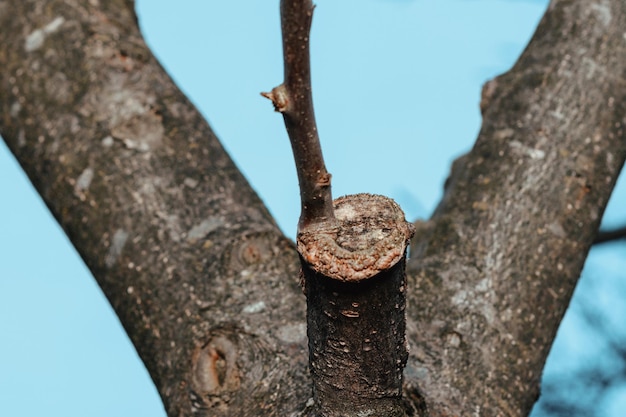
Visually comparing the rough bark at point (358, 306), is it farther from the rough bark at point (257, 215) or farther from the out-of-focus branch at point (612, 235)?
the out-of-focus branch at point (612, 235)

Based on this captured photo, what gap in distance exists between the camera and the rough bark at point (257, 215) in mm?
1406

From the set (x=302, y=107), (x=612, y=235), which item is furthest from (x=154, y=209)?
(x=612, y=235)

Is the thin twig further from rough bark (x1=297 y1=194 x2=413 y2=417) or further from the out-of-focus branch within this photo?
the out-of-focus branch

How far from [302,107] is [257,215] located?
75 cm

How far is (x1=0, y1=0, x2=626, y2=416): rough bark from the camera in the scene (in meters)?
1.41

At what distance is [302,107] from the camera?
0.89 m

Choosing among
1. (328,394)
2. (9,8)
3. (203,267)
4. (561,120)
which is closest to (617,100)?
(561,120)

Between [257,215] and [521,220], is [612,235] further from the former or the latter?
[257,215]

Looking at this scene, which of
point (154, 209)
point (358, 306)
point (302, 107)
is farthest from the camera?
point (154, 209)

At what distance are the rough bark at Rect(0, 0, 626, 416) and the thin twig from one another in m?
0.35

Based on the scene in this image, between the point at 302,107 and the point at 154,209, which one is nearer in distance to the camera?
the point at 302,107

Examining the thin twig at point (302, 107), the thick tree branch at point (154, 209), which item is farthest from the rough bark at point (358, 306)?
the thick tree branch at point (154, 209)

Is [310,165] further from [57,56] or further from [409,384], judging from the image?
[57,56]

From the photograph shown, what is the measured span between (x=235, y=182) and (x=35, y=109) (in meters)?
0.41
